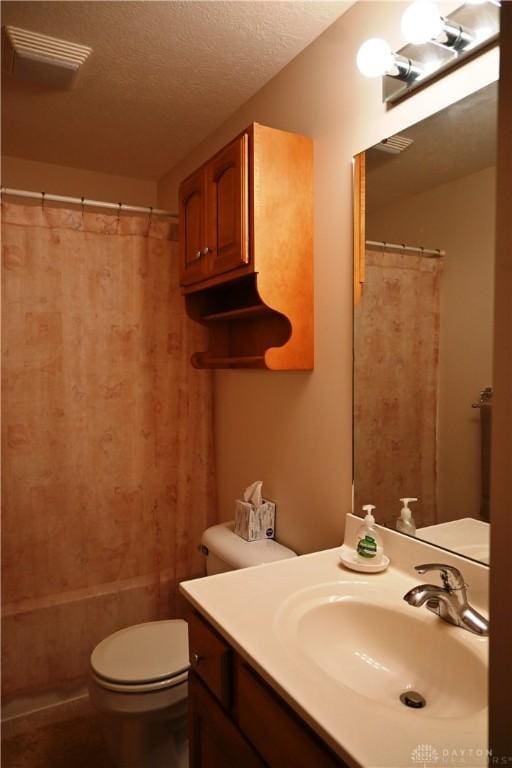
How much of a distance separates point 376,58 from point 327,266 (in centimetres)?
57

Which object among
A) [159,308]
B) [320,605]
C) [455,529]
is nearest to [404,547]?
[455,529]

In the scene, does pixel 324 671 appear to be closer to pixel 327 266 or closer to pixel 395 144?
pixel 327 266

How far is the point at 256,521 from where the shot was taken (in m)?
1.87

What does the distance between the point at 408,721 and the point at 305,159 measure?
1537 millimetres

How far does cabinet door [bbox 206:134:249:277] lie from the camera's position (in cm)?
158

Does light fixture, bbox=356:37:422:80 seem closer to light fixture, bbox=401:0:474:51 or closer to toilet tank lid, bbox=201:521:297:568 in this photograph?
light fixture, bbox=401:0:474:51

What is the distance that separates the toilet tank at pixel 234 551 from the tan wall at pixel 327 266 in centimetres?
8

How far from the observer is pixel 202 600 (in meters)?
1.17

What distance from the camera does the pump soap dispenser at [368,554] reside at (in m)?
1.33

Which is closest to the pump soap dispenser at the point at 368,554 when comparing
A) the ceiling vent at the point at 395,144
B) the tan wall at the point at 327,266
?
the tan wall at the point at 327,266

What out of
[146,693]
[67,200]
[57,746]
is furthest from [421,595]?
[67,200]

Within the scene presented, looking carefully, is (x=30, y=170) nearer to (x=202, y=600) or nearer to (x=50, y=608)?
(x=50, y=608)

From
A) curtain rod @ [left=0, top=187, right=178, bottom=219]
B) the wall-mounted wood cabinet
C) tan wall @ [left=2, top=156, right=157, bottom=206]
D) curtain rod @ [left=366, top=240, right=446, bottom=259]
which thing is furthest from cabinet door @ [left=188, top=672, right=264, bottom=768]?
tan wall @ [left=2, top=156, right=157, bottom=206]

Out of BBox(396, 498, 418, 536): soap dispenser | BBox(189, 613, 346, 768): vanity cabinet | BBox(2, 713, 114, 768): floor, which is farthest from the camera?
BBox(2, 713, 114, 768): floor
